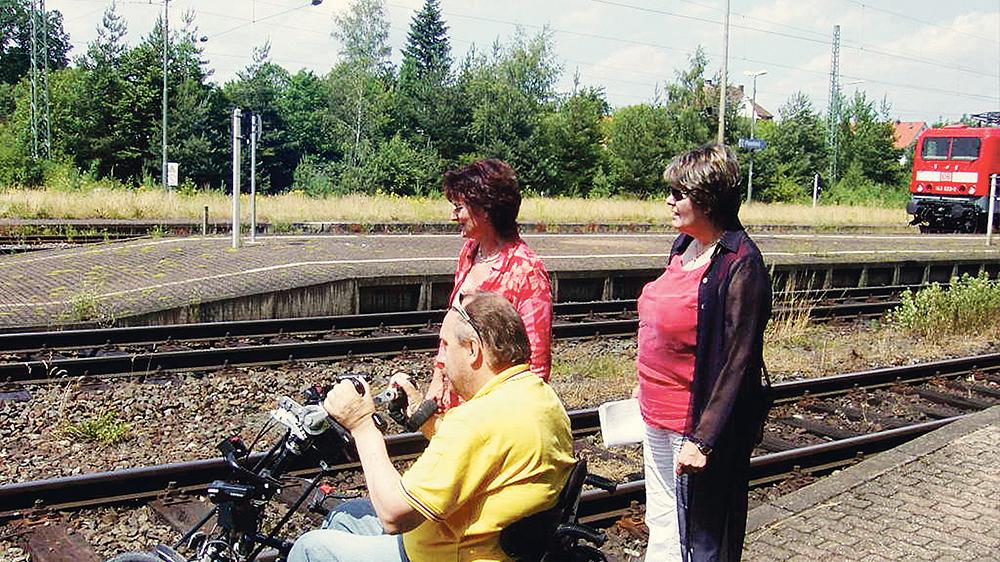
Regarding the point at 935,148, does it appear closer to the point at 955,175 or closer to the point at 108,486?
the point at 955,175

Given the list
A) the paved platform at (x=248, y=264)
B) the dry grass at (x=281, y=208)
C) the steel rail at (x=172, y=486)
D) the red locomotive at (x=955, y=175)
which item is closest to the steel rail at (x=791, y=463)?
the steel rail at (x=172, y=486)

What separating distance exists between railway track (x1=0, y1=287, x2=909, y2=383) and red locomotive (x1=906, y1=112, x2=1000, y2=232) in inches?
942

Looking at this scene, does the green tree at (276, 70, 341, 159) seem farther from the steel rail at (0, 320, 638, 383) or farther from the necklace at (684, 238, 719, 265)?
the necklace at (684, 238, 719, 265)

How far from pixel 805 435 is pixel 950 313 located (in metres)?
6.67

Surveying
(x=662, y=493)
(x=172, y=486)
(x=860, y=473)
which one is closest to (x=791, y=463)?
(x=860, y=473)

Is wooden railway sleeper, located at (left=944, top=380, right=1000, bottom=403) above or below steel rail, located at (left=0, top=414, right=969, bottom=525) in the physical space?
below

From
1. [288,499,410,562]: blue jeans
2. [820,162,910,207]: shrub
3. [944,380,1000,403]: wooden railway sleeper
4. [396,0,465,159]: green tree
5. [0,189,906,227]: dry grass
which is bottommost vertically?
[944,380,1000,403]: wooden railway sleeper

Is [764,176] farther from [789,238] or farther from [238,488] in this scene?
[238,488]

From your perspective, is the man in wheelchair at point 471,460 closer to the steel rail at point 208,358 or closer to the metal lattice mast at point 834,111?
the steel rail at point 208,358

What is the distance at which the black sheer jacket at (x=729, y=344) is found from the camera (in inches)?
139

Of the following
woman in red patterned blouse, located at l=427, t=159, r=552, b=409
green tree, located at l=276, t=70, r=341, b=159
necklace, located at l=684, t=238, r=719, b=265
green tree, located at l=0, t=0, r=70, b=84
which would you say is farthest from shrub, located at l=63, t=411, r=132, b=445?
green tree, located at l=0, t=0, r=70, b=84

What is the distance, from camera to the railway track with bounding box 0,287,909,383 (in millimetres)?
9469

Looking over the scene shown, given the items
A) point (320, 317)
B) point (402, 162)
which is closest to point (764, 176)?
point (402, 162)

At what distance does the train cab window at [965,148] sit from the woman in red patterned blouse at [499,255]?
108 ft
